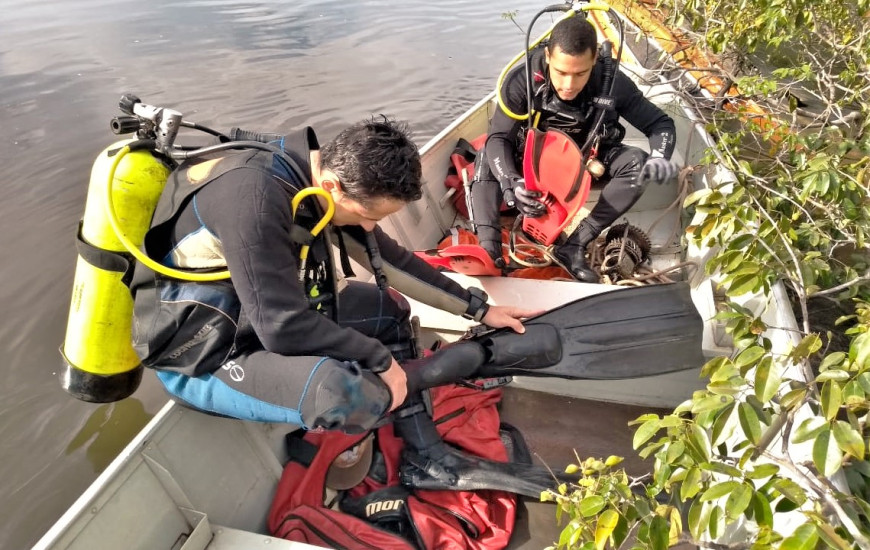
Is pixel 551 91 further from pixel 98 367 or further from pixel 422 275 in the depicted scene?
pixel 98 367

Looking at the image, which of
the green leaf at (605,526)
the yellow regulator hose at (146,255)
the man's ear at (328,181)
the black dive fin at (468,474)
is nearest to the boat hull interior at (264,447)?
the black dive fin at (468,474)

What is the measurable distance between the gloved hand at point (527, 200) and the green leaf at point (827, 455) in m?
2.21

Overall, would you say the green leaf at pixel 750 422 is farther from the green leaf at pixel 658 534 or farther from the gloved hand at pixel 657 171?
the gloved hand at pixel 657 171

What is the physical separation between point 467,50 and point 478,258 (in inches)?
281

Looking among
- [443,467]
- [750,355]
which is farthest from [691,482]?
[443,467]

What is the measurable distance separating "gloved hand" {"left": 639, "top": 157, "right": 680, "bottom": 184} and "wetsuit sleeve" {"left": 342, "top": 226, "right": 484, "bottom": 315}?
58.6 inches

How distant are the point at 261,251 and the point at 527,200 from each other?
1.86 meters

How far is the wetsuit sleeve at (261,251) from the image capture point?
1508 mm

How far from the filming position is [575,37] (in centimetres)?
276

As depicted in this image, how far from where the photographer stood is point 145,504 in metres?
1.64

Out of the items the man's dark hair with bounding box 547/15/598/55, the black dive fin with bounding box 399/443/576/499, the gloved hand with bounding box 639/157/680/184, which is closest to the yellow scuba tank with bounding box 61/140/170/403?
the black dive fin with bounding box 399/443/576/499

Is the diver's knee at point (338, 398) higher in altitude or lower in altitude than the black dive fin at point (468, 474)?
higher

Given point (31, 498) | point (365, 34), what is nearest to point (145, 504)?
point (31, 498)

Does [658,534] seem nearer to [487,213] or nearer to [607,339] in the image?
[607,339]
